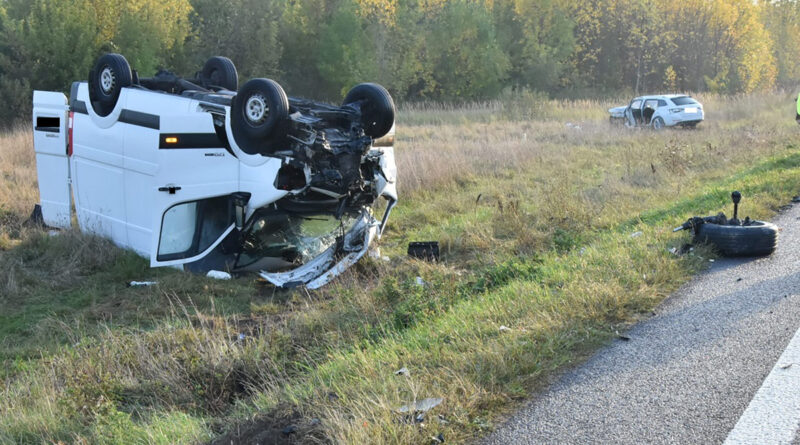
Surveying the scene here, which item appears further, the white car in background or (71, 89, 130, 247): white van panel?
the white car in background

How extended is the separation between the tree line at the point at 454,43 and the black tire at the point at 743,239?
1273 inches

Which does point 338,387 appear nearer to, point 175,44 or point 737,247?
point 737,247

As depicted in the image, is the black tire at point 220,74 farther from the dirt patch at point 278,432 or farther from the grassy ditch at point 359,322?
the dirt patch at point 278,432

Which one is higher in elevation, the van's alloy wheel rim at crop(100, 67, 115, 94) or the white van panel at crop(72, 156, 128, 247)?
the van's alloy wheel rim at crop(100, 67, 115, 94)

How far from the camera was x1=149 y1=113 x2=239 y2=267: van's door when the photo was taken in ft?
26.0

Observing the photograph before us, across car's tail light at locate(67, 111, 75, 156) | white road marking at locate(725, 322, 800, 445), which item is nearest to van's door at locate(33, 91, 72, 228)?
car's tail light at locate(67, 111, 75, 156)

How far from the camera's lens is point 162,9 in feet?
118

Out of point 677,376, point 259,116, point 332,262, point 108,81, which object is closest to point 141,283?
point 332,262

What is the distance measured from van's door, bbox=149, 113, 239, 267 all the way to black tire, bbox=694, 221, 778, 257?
5.02 m

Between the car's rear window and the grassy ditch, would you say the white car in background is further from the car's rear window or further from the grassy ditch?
the grassy ditch

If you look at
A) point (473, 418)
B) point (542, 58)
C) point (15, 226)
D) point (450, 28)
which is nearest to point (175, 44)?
point (450, 28)

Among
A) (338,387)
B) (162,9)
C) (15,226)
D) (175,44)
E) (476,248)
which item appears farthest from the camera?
(175,44)

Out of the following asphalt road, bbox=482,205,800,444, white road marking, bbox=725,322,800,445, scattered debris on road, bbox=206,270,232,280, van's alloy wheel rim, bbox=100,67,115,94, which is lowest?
scattered debris on road, bbox=206,270,232,280

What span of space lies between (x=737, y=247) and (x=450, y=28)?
150 ft
